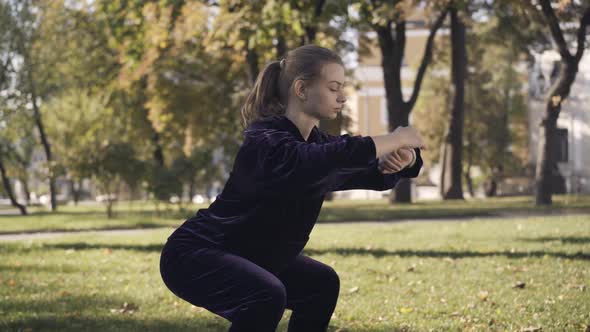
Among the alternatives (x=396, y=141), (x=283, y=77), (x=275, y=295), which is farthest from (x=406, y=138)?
(x=275, y=295)

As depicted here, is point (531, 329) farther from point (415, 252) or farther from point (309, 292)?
point (415, 252)

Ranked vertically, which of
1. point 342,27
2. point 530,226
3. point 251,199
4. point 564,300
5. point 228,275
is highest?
point 342,27

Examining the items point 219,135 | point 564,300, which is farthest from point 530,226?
point 219,135

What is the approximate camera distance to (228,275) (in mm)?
3404

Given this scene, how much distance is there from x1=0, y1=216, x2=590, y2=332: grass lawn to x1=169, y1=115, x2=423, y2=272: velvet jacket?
93.1 inches

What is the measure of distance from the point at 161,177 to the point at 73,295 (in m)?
14.4

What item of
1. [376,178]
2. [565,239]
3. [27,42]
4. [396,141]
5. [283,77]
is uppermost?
[27,42]

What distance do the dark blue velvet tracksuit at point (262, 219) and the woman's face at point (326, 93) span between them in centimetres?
13

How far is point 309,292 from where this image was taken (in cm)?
391

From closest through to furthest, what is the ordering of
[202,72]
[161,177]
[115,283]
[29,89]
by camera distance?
[115,283]
[161,177]
[202,72]
[29,89]

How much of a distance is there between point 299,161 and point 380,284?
17.1ft

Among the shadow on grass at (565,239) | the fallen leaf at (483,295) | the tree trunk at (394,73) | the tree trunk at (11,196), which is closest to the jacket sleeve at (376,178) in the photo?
the fallen leaf at (483,295)

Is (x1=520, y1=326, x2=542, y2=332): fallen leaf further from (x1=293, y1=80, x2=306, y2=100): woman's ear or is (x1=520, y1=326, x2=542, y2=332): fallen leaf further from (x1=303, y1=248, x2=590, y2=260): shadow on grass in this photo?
(x1=303, y1=248, x2=590, y2=260): shadow on grass

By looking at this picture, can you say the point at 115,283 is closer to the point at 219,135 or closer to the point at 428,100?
the point at 219,135
